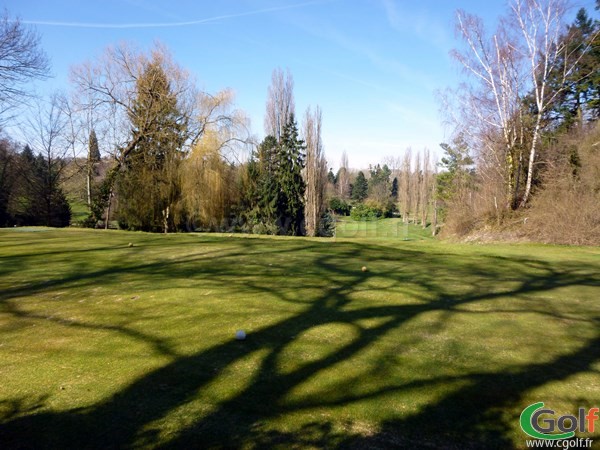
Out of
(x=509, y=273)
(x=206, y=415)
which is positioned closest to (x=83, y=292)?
(x=206, y=415)

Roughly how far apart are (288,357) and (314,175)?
3102cm

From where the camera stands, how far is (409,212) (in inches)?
2434

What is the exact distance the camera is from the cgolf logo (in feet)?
9.52

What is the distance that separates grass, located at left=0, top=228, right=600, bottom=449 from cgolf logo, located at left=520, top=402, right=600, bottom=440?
7 centimetres

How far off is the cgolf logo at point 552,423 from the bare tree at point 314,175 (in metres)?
30.5

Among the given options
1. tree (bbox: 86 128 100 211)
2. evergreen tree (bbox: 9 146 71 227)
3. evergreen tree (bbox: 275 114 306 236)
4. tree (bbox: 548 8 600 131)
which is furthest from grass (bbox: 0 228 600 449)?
evergreen tree (bbox: 9 146 71 227)

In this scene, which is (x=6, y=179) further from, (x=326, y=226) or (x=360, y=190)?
(x=360, y=190)

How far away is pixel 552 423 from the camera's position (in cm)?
302

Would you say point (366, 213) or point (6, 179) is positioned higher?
point (6, 179)

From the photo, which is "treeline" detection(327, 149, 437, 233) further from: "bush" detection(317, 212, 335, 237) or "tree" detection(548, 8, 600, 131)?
"tree" detection(548, 8, 600, 131)

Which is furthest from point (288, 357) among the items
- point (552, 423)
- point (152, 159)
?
point (152, 159)

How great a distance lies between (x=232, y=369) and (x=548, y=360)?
3.08 meters

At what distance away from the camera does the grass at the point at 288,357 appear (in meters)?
2.93

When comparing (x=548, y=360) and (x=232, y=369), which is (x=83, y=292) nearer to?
(x=232, y=369)
